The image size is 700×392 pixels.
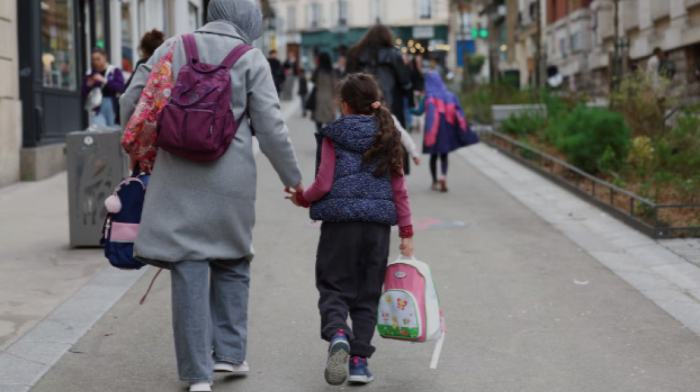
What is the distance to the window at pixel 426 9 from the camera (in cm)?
8300

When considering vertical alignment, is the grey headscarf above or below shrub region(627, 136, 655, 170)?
above

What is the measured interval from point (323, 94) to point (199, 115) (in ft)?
47.3

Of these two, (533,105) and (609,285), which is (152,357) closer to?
(609,285)

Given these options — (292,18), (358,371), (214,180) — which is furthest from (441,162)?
(292,18)

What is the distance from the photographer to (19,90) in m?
13.5

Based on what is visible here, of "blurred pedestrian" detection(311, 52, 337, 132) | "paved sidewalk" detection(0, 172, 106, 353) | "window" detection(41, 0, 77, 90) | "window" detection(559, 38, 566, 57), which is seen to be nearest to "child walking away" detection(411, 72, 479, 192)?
"paved sidewalk" detection(0, 172, 106, 353)

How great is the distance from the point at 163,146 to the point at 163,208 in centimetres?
30

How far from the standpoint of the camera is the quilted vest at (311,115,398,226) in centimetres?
470

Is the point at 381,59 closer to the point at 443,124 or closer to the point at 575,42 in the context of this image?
the point at 443,124

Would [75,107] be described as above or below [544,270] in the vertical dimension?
above

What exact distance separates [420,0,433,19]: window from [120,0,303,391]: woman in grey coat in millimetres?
80068

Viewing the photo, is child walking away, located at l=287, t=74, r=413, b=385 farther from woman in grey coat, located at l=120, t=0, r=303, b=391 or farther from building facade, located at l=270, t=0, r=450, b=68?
building facade, located at l=270, t=0, r=450, b=68

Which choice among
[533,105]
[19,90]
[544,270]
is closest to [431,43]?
[533,105]

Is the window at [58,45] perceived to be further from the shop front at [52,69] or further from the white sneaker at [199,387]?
the white sneaker at [199,387]
